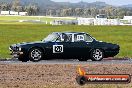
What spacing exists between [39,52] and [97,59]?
2.55 meters

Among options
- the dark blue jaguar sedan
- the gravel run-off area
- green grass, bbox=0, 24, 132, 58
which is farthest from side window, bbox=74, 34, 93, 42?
green grass, bbox=0, 24, 132, 58

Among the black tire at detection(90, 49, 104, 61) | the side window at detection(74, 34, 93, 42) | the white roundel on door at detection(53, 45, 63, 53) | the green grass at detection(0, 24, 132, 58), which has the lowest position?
the green grass at detection(0, 24, 132, 58)

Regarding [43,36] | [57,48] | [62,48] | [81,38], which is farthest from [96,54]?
[43,36]

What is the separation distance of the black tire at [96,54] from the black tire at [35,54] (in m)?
2.26

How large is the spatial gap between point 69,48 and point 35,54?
1.58 m

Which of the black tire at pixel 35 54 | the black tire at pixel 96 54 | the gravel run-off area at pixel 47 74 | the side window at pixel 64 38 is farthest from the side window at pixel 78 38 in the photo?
the gravel run-off area at pixel 47 74

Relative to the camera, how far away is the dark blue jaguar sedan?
822 inches

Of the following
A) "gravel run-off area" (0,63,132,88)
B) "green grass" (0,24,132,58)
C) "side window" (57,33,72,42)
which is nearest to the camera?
"gravel run-off area" (0,63,132,88)

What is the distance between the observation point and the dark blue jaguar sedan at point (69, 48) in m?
20.9

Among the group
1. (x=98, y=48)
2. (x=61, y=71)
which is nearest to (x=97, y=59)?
(x=98, y=48)

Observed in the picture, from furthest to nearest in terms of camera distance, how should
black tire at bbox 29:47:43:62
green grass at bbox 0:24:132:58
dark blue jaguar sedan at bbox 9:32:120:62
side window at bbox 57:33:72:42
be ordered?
green grass at bbox 0:24:132:58 < side window at bbox 57:33:72:42 < dark blue jaguar sedan at bbox 9:32:120:62 < black tire at bbox 29:47:43:62

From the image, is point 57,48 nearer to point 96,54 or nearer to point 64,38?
point 64,38

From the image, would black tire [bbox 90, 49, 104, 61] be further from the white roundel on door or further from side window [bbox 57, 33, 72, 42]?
the white roundel on door

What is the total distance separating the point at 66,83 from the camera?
13586mm
